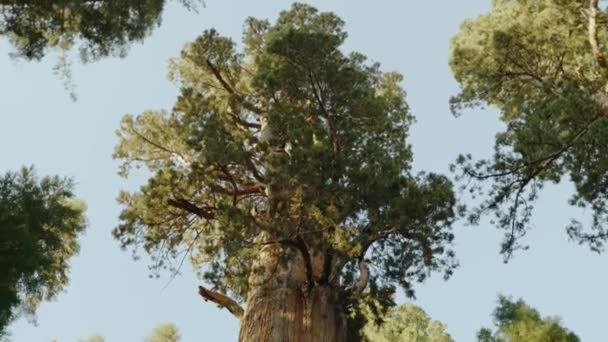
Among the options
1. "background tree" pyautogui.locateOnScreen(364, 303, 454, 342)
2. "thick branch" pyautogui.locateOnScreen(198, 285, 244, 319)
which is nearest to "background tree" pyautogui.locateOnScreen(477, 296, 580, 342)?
"thick branch" pyautogui.locateOnScreen(198, 285, 244, 319)

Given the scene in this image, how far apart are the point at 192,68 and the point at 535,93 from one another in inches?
266

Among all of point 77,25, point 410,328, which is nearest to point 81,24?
point 77,25

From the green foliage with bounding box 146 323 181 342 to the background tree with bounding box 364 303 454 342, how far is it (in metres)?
7.08

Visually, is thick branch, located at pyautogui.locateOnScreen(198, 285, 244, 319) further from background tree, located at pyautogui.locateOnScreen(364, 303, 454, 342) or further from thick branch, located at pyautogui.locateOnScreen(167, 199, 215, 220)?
background tree, located at pyautogui.locateOnScreen(364, 303, 454, 342)

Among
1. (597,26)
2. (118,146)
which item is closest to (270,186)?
(118,146)

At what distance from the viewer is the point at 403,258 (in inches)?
338

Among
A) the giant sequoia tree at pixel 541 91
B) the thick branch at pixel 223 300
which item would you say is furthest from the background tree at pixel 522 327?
the thick branch at pixel 223 300

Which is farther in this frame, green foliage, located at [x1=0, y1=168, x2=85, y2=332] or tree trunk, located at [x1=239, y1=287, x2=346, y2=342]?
tree trunk, located at [x1=239, y1=287, x2=346, y2=342]

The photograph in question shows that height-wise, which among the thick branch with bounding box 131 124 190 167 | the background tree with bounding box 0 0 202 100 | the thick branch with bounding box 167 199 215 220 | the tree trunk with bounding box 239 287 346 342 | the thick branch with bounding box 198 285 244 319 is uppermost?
the thick branch with bounding box 131 124 190 167

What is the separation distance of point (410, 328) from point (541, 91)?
344 inches

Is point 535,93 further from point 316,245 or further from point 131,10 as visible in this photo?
point 131,10

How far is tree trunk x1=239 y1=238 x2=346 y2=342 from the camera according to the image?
310 inches

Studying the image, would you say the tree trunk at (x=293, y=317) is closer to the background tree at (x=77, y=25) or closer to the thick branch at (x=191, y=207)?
the thick branch at (x=191, y=207)

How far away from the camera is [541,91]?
1039 cm
